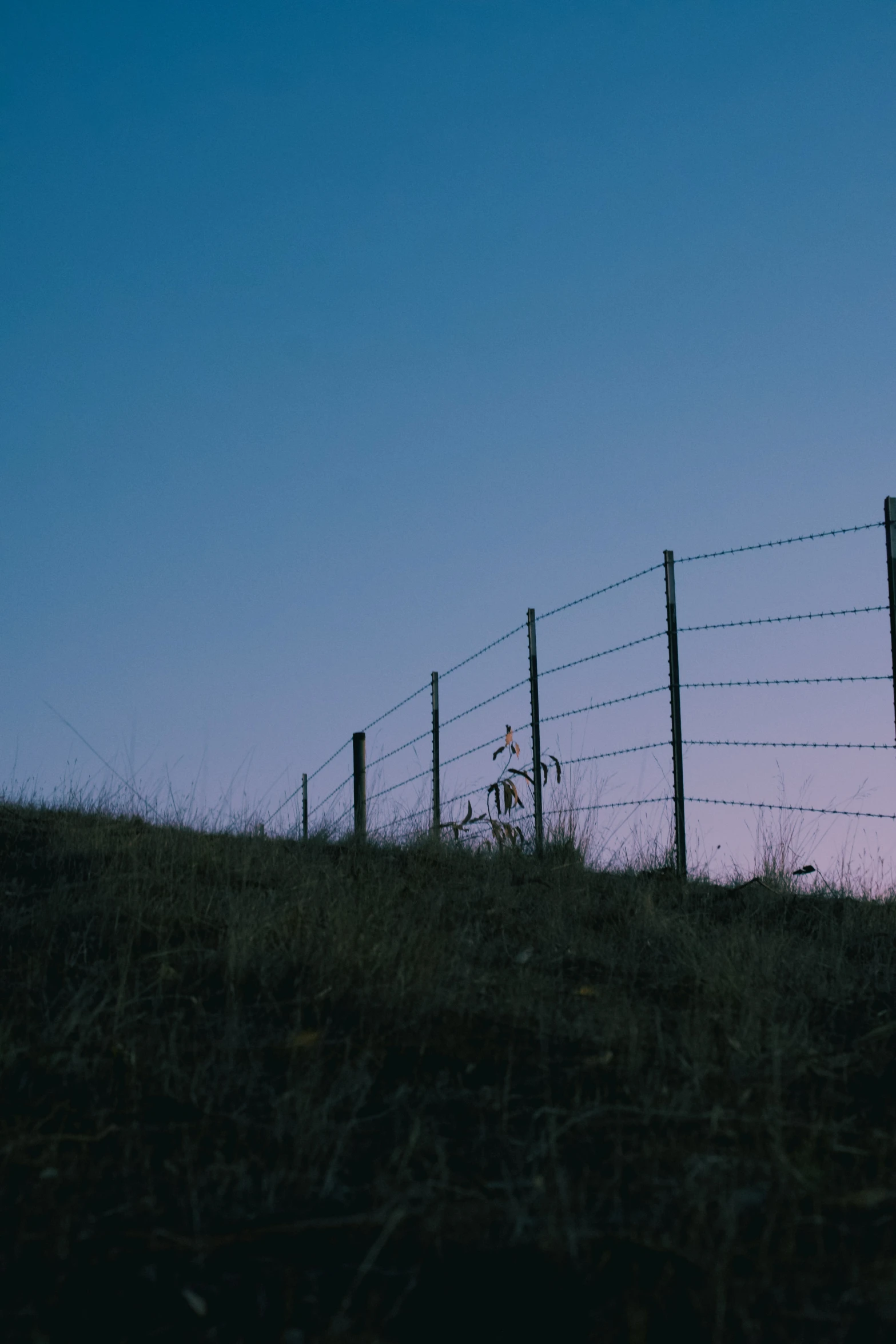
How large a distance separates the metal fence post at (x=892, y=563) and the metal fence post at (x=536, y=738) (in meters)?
2.87

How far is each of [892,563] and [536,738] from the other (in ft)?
10.3

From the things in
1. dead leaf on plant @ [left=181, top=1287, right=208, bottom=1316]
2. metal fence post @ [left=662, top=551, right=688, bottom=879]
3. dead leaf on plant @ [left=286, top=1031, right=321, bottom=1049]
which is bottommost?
dead leaf on plant @ [left=181, top=1287, right=208, bottom=1316]

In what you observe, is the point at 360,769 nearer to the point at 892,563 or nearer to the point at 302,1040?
the point at 892,563

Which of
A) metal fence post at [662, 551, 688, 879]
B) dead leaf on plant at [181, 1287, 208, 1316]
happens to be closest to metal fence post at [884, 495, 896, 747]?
metal fence post at [662, 551, 688, 879]

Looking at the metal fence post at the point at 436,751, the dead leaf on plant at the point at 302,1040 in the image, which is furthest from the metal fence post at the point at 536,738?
the dead leaf on plant at the point at 302,1040

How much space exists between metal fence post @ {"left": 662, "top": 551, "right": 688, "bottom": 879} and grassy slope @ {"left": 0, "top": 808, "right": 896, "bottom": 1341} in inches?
83.0

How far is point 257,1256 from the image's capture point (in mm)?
2689

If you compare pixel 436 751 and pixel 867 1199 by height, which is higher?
pixel 436 751

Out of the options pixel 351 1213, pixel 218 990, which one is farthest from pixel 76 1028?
pixel 351 1213

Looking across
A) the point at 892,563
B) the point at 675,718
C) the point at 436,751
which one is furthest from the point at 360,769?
the point at 892,563

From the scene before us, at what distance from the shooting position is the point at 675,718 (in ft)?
27.4

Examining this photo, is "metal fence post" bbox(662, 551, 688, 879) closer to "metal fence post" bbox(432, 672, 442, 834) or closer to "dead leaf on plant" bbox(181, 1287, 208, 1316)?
"metal fence post" bbox(432, 672, 442, 834)

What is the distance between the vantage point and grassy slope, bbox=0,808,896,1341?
253cm

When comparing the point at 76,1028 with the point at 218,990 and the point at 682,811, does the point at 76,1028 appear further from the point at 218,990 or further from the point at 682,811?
the point at 682,811
